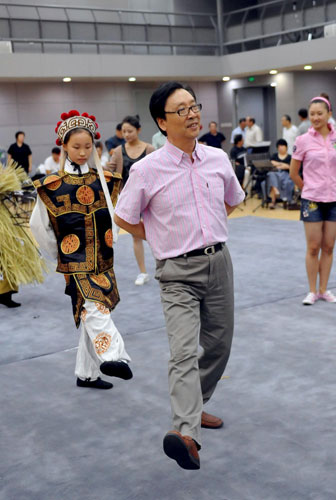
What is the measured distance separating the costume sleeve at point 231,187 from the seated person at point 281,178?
9.23 meters

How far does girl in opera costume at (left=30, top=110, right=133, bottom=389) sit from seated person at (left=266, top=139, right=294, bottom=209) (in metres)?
8.76

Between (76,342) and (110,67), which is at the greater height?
(110,67)

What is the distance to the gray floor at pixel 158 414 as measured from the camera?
2855 mm

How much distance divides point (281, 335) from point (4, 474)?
2.45 meters

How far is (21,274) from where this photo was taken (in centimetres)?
599

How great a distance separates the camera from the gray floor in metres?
2.86

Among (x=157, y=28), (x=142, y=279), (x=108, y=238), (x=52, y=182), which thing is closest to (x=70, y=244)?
(x=108, y=238)

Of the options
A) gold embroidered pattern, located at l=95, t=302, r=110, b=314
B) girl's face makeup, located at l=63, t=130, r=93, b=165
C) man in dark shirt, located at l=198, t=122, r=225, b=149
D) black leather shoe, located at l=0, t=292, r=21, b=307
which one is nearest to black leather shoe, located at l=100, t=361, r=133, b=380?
gold embroidered pattern, located at l=95, t=302, r=110, b=314

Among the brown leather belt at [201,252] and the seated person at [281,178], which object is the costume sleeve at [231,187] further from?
the seated person at [281,178]

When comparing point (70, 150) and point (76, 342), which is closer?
point (70, 150)

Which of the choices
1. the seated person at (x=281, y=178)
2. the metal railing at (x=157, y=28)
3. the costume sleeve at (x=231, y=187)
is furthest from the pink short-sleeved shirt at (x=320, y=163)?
the metal railing at (x=157, y=28)

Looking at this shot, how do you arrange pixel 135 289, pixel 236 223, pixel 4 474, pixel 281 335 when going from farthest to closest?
pixel 236 223, pixel 135 289, pixel 281 335, pixel 4 474

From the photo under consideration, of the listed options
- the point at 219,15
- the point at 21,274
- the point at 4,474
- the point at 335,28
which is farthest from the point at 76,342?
the point at 219,15

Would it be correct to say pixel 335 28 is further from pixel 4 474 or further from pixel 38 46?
pixel 4 474
